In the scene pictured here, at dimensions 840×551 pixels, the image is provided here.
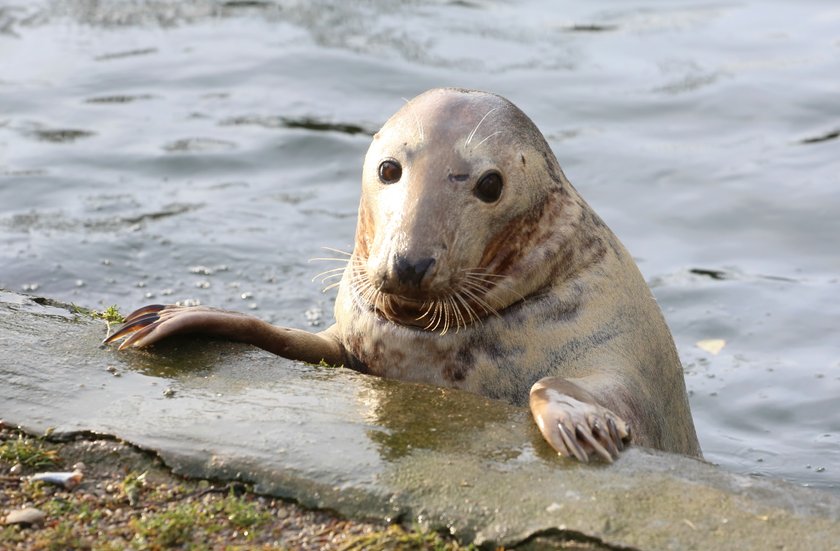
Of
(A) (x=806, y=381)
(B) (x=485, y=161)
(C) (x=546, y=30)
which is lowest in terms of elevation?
(A) (x=806, y=381)

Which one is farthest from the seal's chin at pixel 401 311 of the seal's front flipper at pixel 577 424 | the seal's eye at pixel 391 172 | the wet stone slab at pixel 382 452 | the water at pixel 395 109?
the water at pixel 395 109

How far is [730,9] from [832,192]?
4.63m

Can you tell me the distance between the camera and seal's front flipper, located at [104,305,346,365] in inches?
240

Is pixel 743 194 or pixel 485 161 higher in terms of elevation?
pixel 485 161

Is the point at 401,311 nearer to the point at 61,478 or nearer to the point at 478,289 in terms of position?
the point at 478,289

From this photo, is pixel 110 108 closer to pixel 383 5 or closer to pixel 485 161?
pixel 383 5

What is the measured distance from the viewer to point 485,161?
6168 mm

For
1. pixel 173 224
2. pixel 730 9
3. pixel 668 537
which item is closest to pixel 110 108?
pixel 173 224

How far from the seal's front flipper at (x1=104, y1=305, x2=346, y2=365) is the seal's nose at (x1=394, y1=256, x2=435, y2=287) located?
0.88 m

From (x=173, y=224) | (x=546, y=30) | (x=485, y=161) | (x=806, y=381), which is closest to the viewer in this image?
(x=485, y=161)

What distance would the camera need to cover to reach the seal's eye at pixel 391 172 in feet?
20.4

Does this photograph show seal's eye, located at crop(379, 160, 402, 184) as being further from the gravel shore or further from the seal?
the gravel shore

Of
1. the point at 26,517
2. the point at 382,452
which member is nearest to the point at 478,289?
the point at 382,452

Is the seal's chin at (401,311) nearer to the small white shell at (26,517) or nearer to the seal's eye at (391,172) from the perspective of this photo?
the seal's eye at (391,172)
